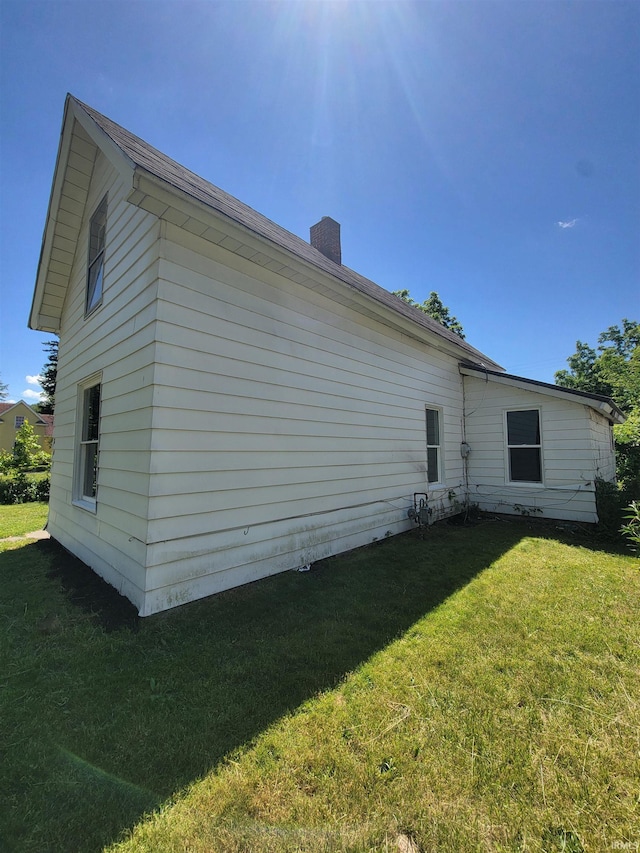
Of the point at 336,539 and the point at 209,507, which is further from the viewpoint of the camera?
the point at 336,539

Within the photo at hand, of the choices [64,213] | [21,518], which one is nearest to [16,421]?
[21,518]

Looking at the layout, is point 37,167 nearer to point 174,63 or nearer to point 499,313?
point 174,63

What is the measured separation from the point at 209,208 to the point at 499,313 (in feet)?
50.5

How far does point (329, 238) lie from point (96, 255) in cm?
525

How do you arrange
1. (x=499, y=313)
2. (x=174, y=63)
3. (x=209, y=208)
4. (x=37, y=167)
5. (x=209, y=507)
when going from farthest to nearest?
1. (x=499, y=313)
2. (x=37, y=167)
3. (x=174, y=63)
4. (x=209, y=507)
5. (x=209, y=208)

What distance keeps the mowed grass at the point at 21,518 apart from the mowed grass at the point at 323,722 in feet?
15.7

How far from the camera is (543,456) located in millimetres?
7793

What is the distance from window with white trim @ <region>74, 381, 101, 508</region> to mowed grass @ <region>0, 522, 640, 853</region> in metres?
1.96

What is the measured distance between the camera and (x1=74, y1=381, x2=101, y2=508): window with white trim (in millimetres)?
5520

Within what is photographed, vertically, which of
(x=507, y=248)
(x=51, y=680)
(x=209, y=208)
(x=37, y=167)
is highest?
A: (x=507, y=248)

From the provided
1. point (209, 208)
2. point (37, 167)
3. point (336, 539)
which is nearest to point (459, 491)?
point (336, 539)

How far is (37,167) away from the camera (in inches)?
275

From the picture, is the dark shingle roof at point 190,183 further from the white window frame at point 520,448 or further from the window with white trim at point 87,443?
the window with white trim at point 87,443

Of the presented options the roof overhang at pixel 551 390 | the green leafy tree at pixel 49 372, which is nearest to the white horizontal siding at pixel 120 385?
the roof overhang at pixel 551 390
